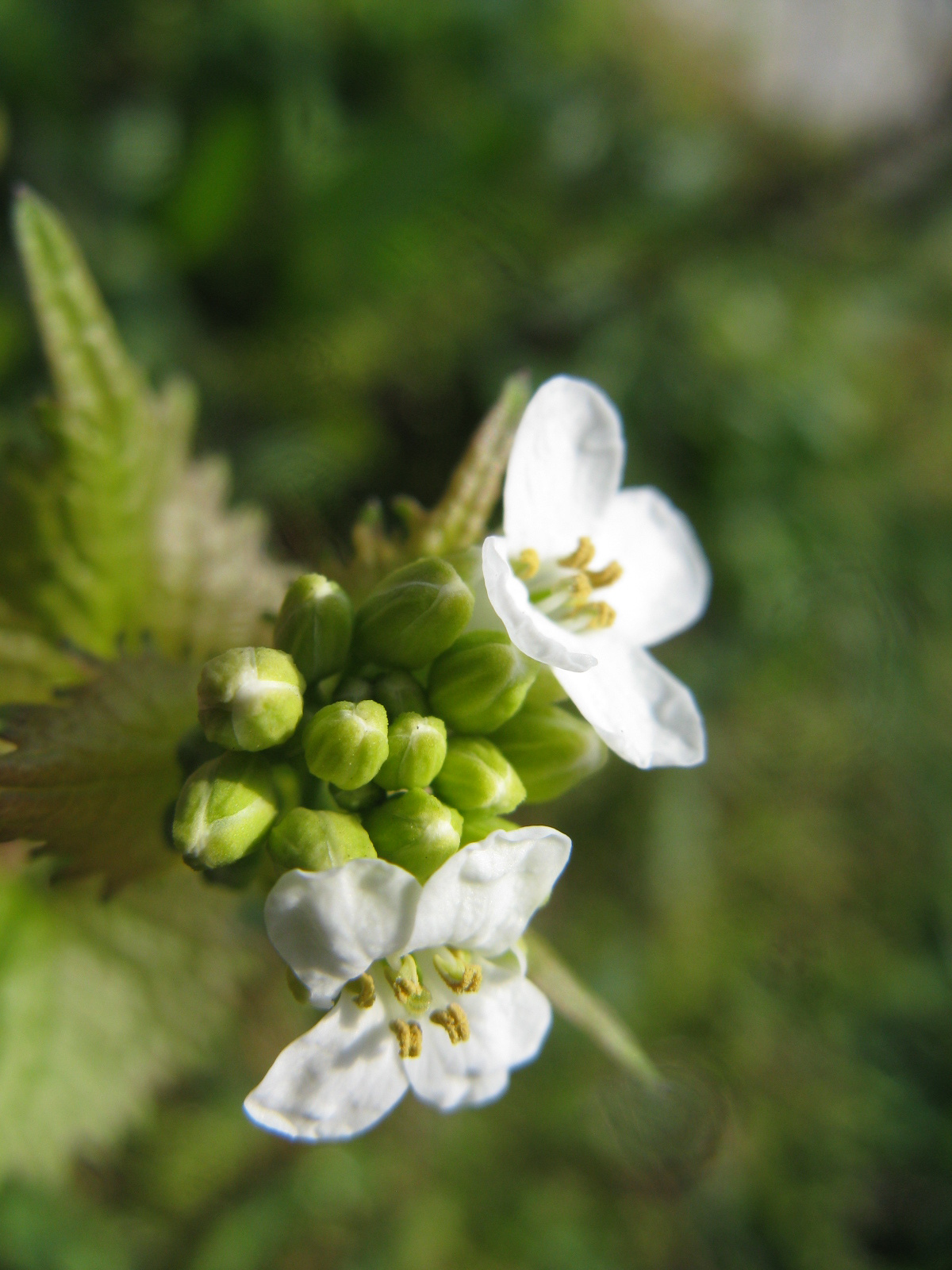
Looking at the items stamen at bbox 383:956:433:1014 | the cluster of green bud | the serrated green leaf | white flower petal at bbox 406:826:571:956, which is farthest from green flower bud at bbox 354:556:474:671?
the serrated green leaf

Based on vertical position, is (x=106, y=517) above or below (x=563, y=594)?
above

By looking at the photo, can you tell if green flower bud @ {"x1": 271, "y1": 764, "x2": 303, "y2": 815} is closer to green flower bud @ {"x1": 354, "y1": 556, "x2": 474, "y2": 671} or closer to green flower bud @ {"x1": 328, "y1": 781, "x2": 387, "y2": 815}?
green flower bud @ {"x1": 328, "y1": 781, "x2": 387, "y2": 815}

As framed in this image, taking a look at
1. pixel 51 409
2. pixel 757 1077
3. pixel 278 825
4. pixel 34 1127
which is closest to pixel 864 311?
pixel 757 1077

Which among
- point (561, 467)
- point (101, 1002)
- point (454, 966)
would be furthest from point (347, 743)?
point (101, 1002)

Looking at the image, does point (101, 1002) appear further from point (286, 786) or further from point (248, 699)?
point (248, 699)

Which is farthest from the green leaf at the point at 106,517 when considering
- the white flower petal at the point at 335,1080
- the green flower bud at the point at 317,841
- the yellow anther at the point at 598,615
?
the white flower petal at the point at 335,1080

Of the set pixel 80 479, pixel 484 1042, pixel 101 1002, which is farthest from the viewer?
pixel 101 1002

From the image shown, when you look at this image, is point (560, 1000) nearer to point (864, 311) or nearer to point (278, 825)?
point (278, 825)
